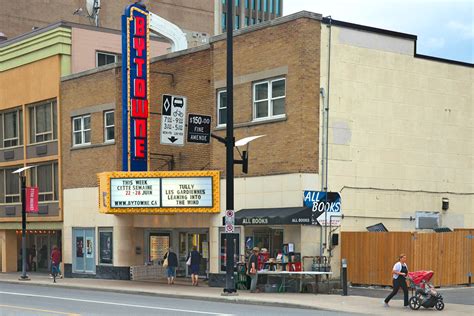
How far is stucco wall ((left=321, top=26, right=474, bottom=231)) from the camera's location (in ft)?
88.8

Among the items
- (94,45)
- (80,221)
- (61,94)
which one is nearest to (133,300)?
(80,221)

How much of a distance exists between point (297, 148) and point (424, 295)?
7.70 metres

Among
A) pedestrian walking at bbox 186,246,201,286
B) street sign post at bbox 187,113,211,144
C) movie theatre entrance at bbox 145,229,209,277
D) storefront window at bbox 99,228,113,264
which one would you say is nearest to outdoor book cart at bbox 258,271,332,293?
pedestrian walking at bbox 186,246,201,286

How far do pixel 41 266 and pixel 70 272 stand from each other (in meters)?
5.94

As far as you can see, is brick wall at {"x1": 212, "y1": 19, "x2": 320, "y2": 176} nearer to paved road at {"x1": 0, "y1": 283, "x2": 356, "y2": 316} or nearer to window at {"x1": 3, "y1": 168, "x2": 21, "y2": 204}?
paved road at {"x1": 0, "y1": 283, "x2": 356, "y2": 316}

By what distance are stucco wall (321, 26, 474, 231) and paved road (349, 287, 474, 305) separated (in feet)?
8.23

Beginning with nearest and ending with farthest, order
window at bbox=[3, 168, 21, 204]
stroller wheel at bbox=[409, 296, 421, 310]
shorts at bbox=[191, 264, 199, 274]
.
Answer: stroller wheel at bbox=[409, 296, 421, 310], shorts at bbox=[191, 264, 199, 274], window at bbox=[3, 168, 21, 204]

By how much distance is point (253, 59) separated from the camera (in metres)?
28.0

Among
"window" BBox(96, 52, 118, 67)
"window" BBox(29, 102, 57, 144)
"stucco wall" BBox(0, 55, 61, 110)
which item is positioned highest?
"window" BBox(96, 52, 118, 67)

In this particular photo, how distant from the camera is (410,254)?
83.0 feet

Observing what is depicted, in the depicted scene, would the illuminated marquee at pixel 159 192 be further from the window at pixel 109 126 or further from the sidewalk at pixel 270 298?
the window at pixel 109 126

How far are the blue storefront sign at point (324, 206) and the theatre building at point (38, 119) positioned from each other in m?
16.4

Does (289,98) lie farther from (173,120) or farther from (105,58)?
(105,58)

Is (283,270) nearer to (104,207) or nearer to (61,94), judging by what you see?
(104,207)
